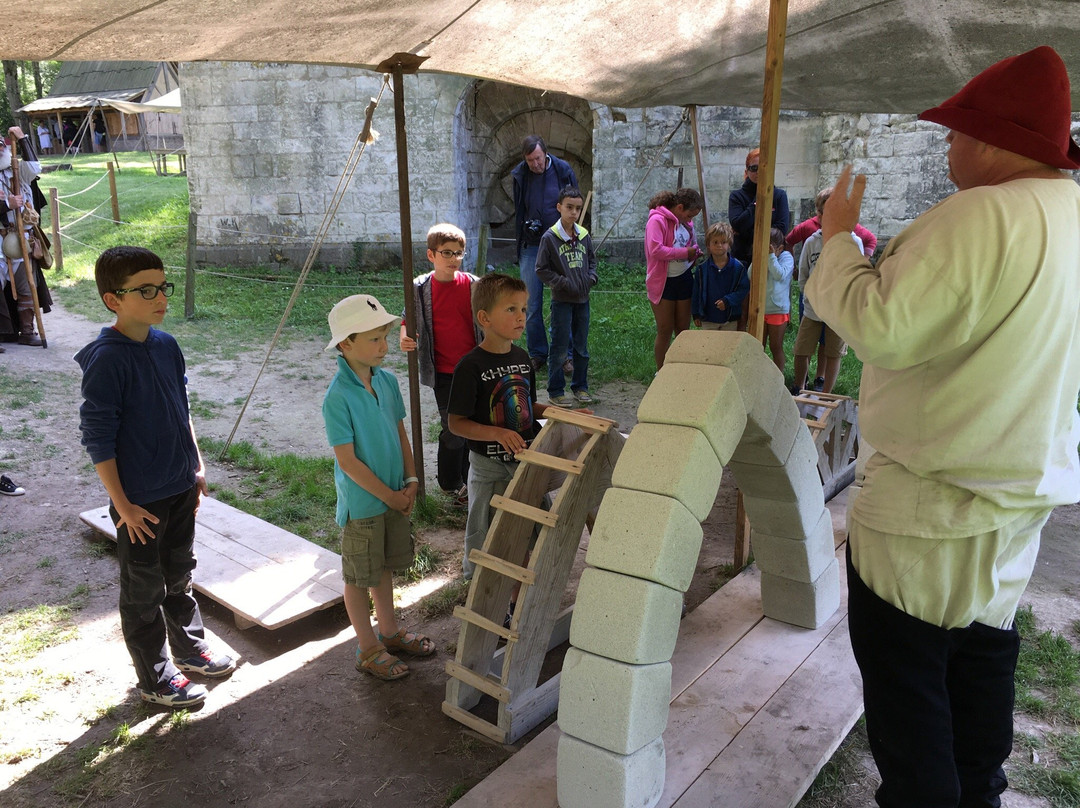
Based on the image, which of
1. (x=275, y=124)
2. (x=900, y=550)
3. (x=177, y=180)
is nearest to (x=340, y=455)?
(x=900, y=550)

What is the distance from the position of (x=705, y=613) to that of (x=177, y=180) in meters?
20.6

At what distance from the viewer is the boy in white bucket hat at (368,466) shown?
9.46 ft

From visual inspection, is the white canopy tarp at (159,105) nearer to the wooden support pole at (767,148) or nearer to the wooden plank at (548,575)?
the wooden support pole at (767,148)

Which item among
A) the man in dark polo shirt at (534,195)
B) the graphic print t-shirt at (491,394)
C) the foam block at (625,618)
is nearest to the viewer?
the foam block at (625,618)

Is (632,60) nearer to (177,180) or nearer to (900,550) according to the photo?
(900,550)

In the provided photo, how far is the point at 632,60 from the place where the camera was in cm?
422

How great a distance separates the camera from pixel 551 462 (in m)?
2.70

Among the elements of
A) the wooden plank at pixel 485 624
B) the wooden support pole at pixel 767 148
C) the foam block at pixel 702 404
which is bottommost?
the wooden plank at pixel 485 624

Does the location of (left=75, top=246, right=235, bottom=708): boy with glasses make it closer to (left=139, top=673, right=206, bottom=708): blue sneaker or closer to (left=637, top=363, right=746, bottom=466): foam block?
(left=139, top=673, right=206, bottom=708): blue sneaker

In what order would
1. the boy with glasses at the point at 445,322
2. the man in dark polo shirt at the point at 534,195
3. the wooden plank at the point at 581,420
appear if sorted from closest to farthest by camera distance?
the wooden plank at the point at 581,420
the boy with glasses at the point at 445,322
the man in dark polo shirt at the point at 534,195

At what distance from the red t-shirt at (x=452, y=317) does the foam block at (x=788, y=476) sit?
203cm

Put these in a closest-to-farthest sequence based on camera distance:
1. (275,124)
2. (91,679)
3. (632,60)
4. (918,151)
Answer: (91,679) < (632,60) < (918,151) < (275,124)

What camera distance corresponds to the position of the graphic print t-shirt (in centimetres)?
321

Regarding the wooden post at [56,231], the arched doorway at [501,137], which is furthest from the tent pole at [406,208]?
the wooden post at [56,231]
